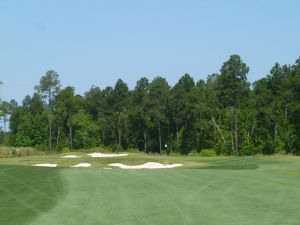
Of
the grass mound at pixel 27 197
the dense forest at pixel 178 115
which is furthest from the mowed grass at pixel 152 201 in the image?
the dense forest at pixel 178 115

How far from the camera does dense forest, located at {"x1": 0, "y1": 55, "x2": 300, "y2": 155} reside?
262ft

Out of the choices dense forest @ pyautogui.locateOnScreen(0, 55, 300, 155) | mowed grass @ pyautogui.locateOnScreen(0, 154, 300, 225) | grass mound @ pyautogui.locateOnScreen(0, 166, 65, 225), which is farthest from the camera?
dense forest @ pyautogui.locateOnScreen(0, 55, 300, 155)

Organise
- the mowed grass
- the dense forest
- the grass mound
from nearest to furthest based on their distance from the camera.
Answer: the mowed grass < the grass mound < the dense forest

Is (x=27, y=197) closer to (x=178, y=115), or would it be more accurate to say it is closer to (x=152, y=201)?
(x=152, y=201)

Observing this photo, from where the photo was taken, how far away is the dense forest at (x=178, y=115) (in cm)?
7975

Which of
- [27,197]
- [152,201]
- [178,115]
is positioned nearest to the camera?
[152,201]

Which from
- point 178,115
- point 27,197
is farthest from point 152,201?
point 178,115

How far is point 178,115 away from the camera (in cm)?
10100

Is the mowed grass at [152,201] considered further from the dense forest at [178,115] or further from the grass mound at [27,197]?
the dense forest at [178,115]

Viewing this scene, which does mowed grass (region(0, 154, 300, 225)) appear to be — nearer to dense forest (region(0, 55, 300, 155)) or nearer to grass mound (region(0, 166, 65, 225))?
grass mound (region(0, 166, 65, 225))

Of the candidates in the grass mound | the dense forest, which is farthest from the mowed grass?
the dense forest

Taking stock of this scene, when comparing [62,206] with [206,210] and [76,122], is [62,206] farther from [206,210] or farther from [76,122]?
[76,122]

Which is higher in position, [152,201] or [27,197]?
[27,197]

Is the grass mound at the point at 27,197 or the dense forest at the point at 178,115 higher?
the dense forest at the point at 178,115
